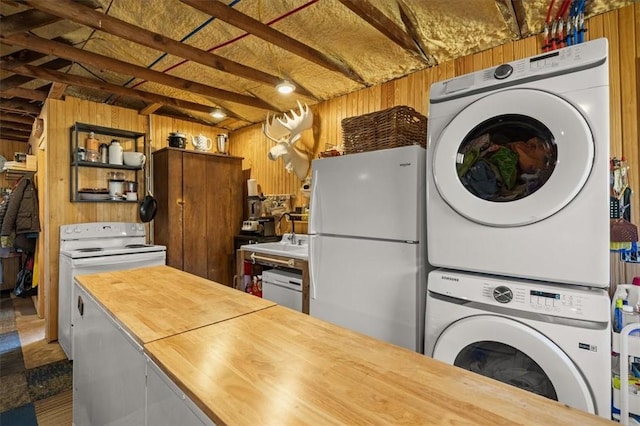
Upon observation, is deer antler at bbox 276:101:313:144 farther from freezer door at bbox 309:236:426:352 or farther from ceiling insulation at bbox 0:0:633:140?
freezer door at bbox 309:236:426:352

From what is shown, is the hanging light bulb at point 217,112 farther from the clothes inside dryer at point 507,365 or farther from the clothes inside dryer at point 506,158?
the clothes inside dryer at point 507,365

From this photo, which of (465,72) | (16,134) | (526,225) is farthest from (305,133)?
(16,134)

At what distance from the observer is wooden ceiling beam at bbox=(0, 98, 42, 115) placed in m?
3.88

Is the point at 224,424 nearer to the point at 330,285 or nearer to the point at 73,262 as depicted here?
the point at 330,285

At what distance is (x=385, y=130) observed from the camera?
2094 millimetres

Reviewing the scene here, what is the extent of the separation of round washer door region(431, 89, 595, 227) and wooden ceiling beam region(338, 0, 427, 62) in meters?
0.93

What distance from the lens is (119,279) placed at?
173 centimetres

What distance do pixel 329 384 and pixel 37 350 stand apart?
3597 mm

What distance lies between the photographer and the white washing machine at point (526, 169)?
4.15 feet

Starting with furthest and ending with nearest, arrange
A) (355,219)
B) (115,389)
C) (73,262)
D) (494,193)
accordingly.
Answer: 1. (73,262)
2. (355,219)
3. (494,193)
4. (115,389)

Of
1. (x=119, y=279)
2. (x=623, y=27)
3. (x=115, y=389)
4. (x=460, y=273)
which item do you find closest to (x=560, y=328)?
(x=460, y=273)

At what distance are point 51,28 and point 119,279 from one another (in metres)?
2.09

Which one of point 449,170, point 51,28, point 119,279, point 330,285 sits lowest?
point 330,285

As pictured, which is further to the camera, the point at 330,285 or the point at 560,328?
the point at 330,285
